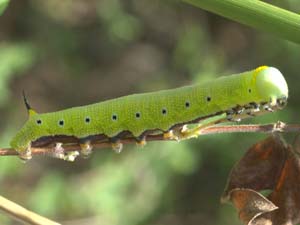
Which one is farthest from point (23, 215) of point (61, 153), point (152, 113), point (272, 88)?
point (272, 88)

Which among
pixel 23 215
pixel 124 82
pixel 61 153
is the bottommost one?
pixel 23 215

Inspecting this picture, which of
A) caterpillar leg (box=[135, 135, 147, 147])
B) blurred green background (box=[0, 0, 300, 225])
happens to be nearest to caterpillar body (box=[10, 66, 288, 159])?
caterpillar leg (box=[135, 135, 147, 147])

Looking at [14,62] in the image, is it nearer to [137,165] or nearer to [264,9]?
[137,165]

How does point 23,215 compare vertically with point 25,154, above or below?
below

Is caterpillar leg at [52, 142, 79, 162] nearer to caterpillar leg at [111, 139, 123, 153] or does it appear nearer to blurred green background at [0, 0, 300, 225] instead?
caterpillar leg at [111, 139, 123, 153]

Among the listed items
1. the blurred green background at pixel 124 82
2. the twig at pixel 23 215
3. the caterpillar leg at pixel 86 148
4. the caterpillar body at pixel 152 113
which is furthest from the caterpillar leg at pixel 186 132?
the blurred green background at pixel 124 82

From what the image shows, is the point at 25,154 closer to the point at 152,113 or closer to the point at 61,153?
the point at 61,153
